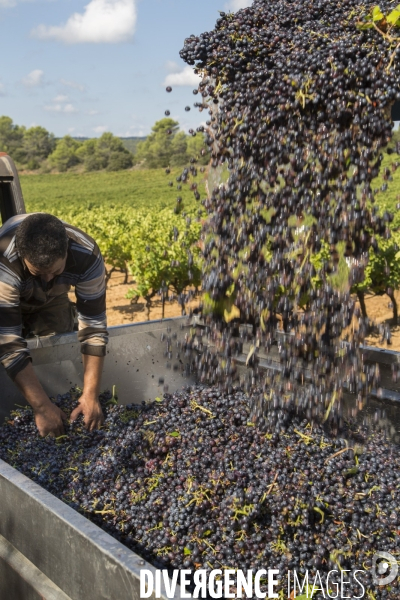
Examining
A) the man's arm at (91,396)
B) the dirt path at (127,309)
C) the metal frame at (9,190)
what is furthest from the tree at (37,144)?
the man's arm at (91,396)

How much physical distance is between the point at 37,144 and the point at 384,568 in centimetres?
10258

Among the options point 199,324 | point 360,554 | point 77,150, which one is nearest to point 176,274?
point 199,324

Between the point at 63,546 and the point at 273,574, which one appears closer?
the point at 63,546

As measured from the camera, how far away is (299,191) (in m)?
2.51

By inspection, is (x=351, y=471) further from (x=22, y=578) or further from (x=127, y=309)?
(x=127, y=309)

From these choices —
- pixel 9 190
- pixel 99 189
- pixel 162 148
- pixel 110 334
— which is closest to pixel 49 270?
pixel 110 334

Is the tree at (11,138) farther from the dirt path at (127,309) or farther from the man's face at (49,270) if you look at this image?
the man's face at (49,270)

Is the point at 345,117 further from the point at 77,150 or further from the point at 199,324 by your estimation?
the point at 77,150

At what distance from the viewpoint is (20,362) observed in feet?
8.93

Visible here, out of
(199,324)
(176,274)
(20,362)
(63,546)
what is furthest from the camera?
(176,274)

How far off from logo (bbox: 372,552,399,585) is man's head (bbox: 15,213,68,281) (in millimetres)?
1786

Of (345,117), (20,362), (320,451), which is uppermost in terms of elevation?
(345,117)

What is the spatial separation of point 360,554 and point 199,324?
4.70 ft

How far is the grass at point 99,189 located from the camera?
139ft
